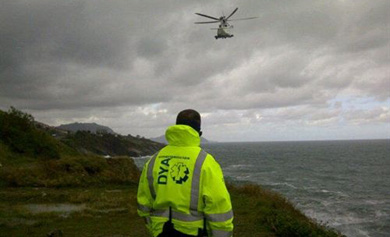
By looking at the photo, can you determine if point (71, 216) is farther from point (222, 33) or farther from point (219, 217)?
point (222, 33)

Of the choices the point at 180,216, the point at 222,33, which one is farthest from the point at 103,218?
the point at 222,33

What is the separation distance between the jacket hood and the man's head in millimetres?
95

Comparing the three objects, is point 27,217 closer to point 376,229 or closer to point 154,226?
point 154,226

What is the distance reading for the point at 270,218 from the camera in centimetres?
1221

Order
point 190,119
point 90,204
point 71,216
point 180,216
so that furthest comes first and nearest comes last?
point 90,204 < point 71,216 < point 190,119 < point 180,216

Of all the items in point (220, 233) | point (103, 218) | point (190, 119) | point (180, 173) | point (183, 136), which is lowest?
point (103, 218)

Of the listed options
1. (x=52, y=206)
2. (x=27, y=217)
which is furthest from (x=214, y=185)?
(x=52, y=206)

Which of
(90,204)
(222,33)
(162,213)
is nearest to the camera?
(162,213)

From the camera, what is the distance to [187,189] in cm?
374

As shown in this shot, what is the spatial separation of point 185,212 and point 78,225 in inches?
353

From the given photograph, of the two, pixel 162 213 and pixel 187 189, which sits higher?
pixel 187 189

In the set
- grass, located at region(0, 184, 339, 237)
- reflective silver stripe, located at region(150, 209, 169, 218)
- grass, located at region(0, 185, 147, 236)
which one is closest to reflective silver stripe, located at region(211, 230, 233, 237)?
reflective silver stripe, located at region(150, 209, 169, 218)

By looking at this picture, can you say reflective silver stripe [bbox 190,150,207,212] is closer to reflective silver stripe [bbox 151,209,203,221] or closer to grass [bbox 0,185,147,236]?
reflective silver stripe [bbox 151,209,203,221]

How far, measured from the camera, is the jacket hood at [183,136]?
3.93 metres
